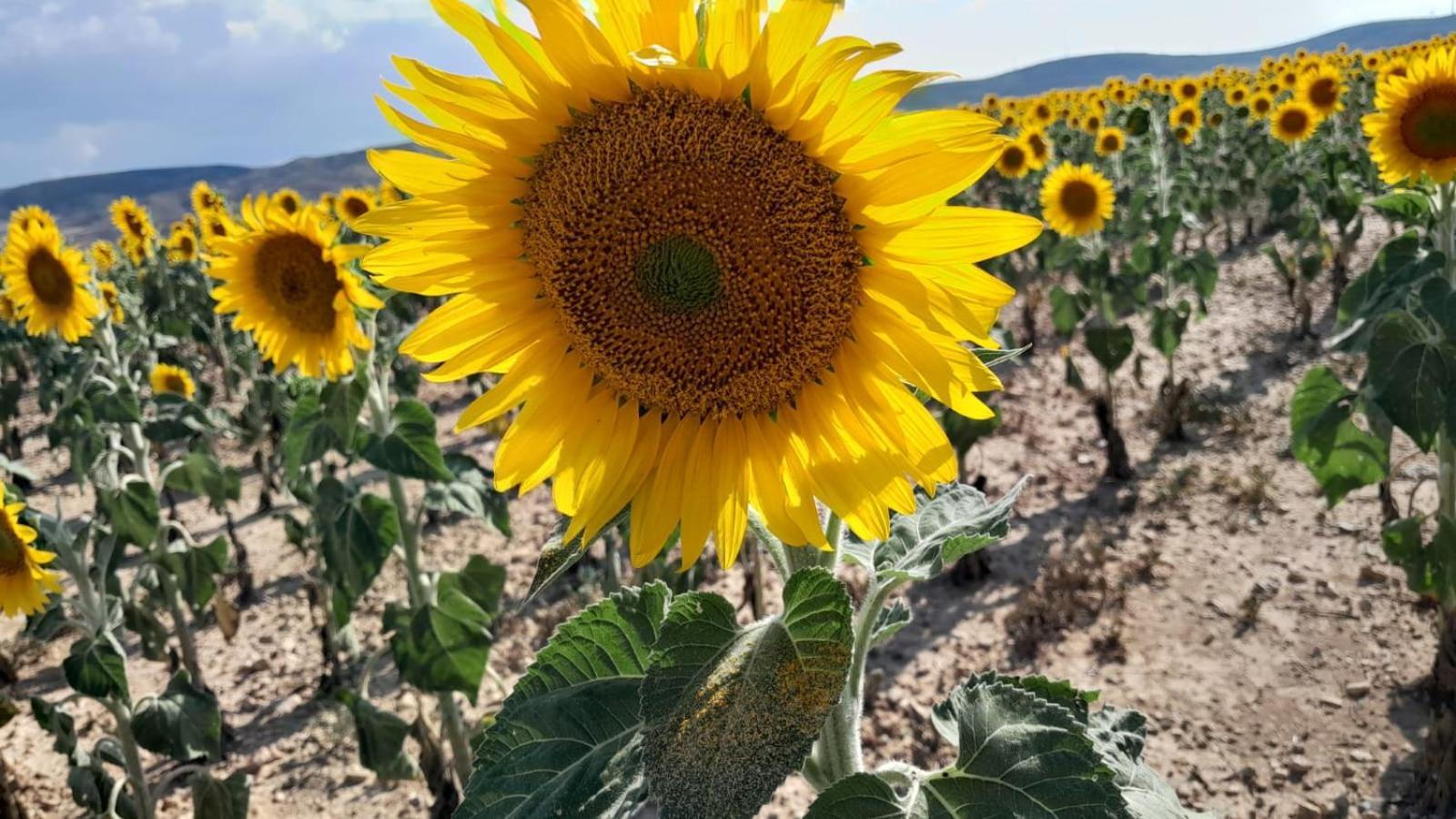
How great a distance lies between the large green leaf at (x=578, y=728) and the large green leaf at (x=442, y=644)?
1.83 m

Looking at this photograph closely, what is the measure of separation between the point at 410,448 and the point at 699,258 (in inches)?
78.8

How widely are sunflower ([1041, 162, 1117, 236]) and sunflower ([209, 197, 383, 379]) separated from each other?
18.3 feet

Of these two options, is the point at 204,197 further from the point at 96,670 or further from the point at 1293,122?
the point at 1293,122

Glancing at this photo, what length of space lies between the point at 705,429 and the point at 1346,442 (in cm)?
315

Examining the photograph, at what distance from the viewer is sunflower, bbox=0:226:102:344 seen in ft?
15.0

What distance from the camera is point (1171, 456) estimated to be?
6.14m

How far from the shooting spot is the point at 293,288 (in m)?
3.21

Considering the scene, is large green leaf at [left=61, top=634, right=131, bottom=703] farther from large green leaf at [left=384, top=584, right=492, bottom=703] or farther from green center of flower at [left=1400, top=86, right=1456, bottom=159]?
green center of flower at [left=1400, top=86, right=1456, bottom=159]

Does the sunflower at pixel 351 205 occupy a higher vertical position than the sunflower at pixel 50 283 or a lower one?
higher

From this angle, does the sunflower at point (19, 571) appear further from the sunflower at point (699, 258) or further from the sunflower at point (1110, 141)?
the sunflower at point (1110, 141)

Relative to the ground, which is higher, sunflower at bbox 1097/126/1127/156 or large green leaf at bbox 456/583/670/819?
sunflower at bbox 1097/126/1127/156

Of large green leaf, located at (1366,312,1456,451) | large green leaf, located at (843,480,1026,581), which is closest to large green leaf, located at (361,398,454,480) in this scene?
large green leaf, located at (843,480,1026,581)

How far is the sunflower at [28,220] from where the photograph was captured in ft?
15.9

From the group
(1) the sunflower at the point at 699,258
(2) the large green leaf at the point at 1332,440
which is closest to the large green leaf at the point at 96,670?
(1) the sunflower at the point at 699,258
